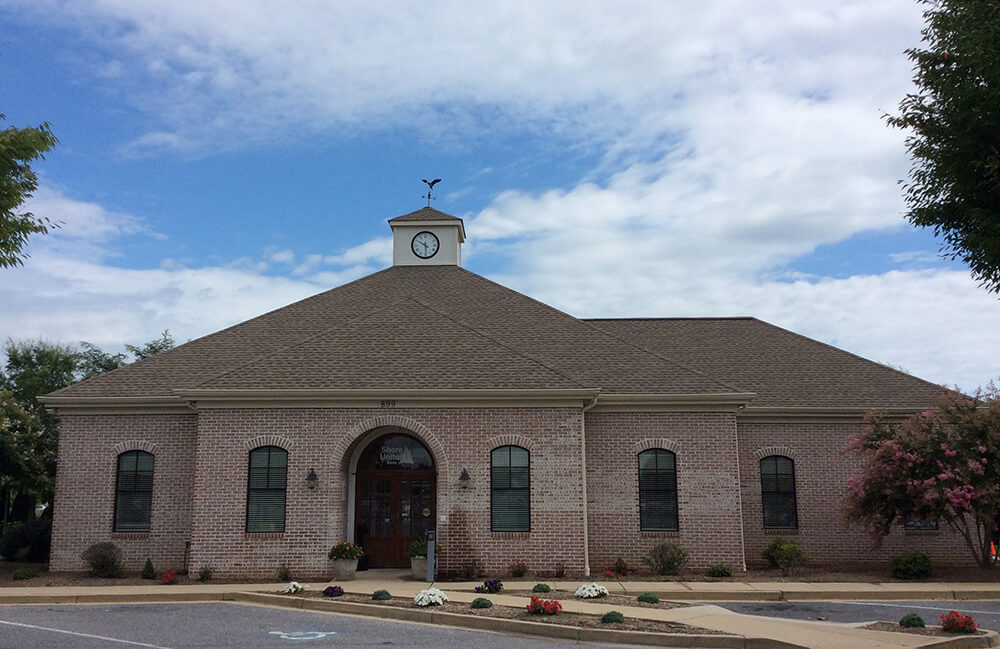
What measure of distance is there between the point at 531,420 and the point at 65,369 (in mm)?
30818

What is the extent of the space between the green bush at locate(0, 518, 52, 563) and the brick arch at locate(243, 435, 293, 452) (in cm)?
844

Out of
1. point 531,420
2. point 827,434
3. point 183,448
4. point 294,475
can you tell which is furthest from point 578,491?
point 183,448

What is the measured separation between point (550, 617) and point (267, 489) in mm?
8580

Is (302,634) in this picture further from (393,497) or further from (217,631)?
(393,497)

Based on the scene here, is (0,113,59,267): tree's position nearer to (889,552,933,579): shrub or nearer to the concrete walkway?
the concrete walkway

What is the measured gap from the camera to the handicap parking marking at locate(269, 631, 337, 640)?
12266mm

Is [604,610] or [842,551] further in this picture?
[842,551]

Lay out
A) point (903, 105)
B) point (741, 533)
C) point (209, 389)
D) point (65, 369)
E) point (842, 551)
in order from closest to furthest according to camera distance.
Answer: point (903, 105), point (209, 389), point (741, 533), point (842, 551), point (65, 369)

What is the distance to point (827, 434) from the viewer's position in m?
22.6

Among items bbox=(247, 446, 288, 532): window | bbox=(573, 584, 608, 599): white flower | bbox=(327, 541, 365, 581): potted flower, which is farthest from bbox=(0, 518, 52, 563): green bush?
bbox=(573, 584, 608, 599): white flower

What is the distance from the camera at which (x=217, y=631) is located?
12844 millimetres

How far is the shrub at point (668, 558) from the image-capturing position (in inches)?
766

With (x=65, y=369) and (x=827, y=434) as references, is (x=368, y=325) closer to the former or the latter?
(x=827, y=434)

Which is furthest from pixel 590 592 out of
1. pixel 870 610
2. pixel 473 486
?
pixel 870 610
